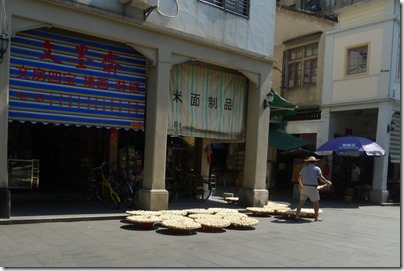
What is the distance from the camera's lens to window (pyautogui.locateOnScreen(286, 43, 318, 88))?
20922 mm

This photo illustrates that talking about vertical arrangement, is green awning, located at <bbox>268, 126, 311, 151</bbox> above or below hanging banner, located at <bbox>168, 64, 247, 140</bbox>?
below

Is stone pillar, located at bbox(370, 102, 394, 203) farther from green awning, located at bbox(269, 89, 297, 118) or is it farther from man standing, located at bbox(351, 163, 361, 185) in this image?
green awning, located at bbox(269, 89, 297, 118)

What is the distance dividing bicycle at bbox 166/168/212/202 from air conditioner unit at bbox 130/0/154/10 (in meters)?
5.68

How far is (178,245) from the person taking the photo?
7.29m

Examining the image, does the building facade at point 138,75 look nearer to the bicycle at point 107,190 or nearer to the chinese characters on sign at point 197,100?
the chinese characters on sign at point 197,100

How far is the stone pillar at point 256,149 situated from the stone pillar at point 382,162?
23.5ft

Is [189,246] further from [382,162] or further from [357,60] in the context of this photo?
[357,60]

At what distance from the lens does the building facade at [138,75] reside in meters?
8.94

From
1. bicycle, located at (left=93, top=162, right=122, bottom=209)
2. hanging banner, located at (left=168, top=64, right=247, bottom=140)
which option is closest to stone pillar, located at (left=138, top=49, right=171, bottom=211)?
bicycle, located at (left=93, top=162, right=122, bottom=209)

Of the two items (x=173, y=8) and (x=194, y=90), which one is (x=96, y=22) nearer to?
(x=173, y=8)

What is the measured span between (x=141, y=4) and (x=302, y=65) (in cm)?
1346

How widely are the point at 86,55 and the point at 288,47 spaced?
47.0 feet

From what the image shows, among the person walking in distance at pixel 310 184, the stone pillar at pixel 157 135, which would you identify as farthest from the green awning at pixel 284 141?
the stone pillar at pixel 157 135

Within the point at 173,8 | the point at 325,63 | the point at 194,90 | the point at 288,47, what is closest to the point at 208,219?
the point at 194,90
